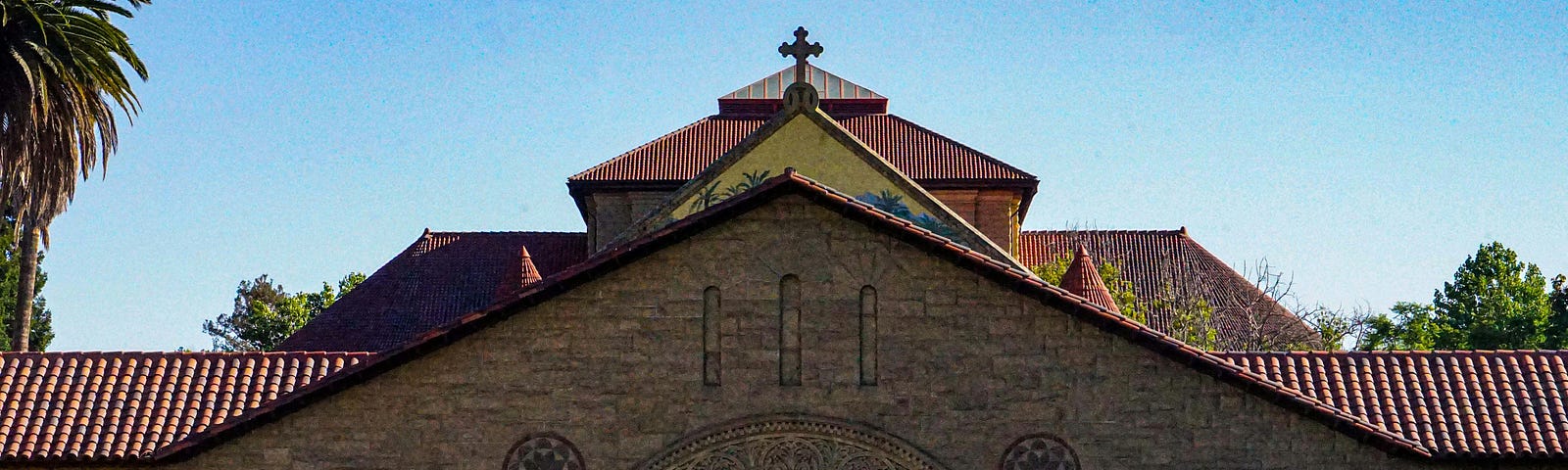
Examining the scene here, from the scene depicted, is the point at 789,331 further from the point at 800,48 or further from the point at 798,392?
the point at 800,48

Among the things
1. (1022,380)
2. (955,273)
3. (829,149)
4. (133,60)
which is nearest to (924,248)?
(955,273)

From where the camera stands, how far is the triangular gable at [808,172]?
2362 cm

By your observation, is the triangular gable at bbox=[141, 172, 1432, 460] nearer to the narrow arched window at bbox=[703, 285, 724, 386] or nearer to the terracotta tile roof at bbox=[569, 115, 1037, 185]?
the narrow arched window at bbox=[703, 285, 724, 386]

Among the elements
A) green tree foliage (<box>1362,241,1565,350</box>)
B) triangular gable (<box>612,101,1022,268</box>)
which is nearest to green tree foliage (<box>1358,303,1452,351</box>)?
green tree foliage (<box>1362,241,1565,350</box>)

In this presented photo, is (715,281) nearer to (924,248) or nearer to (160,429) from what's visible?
(924,248)

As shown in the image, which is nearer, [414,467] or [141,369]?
[414,467]

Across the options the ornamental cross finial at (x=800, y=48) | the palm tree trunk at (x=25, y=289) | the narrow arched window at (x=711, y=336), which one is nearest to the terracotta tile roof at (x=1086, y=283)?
the ornamental cross finial at (x=800, y=48)

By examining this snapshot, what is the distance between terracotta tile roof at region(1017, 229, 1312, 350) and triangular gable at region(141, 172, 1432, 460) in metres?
29.4

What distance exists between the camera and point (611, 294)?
1781cm

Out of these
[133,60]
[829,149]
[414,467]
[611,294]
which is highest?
[133,60]

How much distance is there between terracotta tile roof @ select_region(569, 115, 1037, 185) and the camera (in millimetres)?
41250

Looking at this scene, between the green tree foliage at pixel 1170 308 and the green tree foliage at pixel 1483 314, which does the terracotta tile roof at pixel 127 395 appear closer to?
the green tree foliage at pixel 1170 308

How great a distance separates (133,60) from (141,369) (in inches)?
677

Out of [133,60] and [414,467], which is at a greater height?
[133,60]
